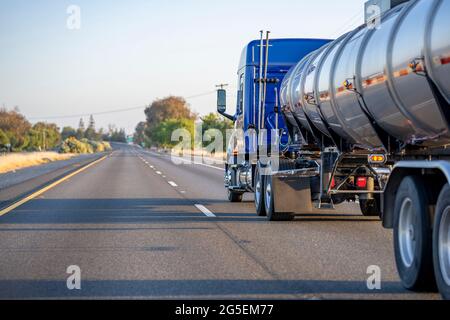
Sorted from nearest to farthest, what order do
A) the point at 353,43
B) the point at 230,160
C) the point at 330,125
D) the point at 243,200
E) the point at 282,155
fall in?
the point at 353,43, the point at 330,125, the point at 282,155, the point at 230,160, the point at 243,200

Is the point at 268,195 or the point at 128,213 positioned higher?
the point at 268,195

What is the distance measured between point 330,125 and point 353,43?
2.04 metres

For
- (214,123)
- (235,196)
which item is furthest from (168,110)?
(235,196)

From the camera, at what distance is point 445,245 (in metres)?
6.39

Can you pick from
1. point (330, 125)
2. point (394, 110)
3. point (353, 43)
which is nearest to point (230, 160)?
point (330, 125)

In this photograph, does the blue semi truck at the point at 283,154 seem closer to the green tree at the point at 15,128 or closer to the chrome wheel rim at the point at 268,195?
the chrome wheel rim at the point at 268,195

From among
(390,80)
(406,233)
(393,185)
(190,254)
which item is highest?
(390,80)

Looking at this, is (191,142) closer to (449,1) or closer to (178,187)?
(178,187)

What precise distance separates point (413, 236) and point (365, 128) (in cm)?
317

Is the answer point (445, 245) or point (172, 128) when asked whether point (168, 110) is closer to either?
point (172, 128)

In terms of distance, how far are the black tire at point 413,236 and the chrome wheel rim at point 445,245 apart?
312mm

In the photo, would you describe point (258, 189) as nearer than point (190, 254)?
No
